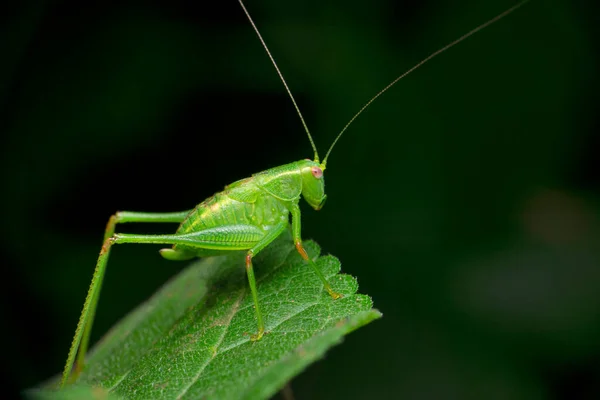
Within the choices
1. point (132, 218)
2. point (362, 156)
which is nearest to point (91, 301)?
point (132, 218)

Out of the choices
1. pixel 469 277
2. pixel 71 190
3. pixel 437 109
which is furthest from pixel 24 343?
pixel 437 109

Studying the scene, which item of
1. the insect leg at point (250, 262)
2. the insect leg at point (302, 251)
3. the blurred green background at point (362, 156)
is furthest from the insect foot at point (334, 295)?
the blurred green background at point (362, 156)

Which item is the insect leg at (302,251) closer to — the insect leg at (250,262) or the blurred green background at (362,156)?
the insect leg at (250,262)

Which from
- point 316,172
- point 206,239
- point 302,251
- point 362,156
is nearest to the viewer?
point 302,251

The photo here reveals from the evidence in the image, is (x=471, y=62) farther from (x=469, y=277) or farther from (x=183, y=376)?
(x=183, y=376)

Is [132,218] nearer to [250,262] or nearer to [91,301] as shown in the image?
[91,301]
